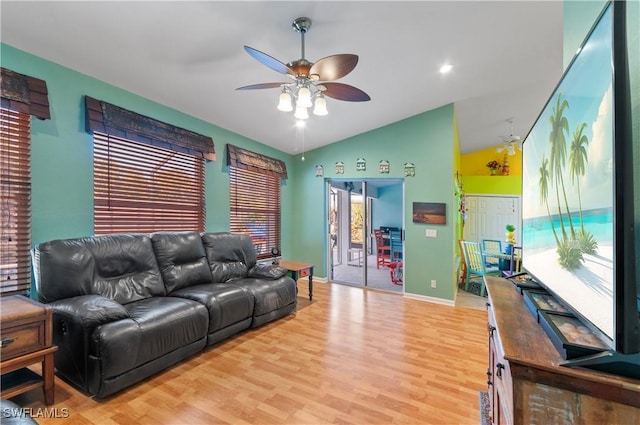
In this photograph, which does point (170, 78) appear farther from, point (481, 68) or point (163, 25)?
point (481, 68)

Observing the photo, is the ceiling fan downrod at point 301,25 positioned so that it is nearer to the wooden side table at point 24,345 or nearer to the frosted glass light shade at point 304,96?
the frosted glass light shade at point 304,96

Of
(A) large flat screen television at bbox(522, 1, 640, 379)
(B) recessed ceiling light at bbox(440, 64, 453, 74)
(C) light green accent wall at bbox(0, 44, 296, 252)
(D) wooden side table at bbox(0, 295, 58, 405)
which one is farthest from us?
(B) recessed ceiling light at bbox(440, 64, 453, 74)

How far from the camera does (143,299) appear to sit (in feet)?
9.00

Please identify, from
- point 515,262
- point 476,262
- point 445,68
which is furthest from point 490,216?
point 445,68

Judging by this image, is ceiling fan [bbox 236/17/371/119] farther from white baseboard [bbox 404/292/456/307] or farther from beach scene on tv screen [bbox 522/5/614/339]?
white baseboard [bbox 404/292/456/307]

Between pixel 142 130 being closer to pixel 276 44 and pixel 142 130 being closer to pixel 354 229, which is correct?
pixel 276 44

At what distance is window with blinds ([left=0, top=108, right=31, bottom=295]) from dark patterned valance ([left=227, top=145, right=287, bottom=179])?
7.47ft

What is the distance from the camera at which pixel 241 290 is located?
304 cm

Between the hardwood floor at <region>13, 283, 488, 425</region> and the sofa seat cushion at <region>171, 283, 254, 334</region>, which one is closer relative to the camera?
the hardwood floor at <region>13, 283, 488, 425</region>

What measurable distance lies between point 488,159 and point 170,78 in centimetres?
711

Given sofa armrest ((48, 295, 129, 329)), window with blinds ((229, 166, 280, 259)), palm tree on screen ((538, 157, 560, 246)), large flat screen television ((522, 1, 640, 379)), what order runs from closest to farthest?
large flat screen television ((522, 1, 640, 379)) → palm tree on screen ((538, 157, 560, 246)) → sofa armrest ((48, 295, 129, 329)) → window with blinds ((229, 166, 280, 259))

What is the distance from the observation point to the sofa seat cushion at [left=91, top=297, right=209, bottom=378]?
1928 mm

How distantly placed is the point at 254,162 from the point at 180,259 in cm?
214

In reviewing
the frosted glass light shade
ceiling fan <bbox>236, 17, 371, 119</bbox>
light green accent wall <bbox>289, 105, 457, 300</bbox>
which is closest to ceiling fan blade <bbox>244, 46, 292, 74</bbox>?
ceiling fan <bbox>236, 17, 371, 119</bbox>
